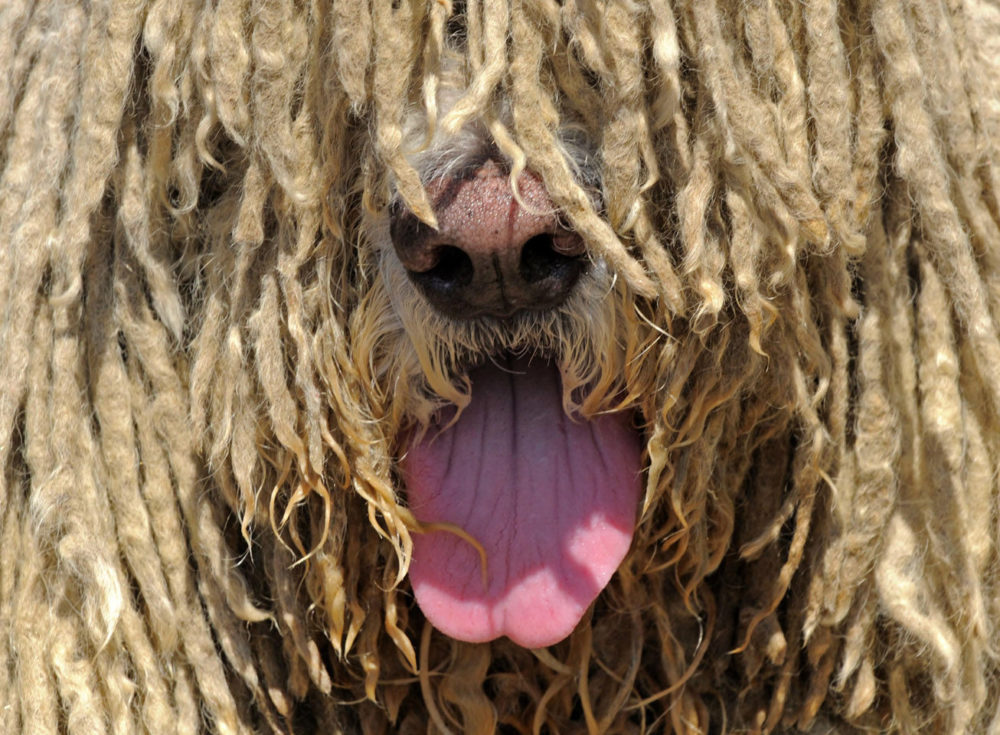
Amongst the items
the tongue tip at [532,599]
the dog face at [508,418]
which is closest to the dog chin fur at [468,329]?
the dog face at [508,418]

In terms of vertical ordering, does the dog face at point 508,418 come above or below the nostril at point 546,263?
below

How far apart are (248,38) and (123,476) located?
27.0 inches

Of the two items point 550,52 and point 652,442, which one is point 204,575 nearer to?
point 652,442

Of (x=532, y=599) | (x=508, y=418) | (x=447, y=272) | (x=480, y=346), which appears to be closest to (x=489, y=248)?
(x=447, y=272)

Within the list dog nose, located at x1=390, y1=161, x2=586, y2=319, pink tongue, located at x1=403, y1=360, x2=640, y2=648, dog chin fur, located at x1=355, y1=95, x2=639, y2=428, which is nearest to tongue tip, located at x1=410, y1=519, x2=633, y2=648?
pink tongue, located at x1=403, y1=360, x2=640, y2=648

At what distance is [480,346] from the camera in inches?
88.4

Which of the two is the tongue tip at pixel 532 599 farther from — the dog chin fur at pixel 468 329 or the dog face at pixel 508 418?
the dog chin fur at pixel 468 329

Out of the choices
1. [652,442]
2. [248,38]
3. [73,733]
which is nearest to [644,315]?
[652,442]

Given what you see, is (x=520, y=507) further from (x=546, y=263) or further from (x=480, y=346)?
(x=546, y=263)

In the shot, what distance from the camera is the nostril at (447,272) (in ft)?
6.96

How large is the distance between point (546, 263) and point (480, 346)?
0.17 metres

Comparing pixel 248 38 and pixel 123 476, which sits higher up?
pixel 248 38

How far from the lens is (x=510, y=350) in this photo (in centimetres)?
230

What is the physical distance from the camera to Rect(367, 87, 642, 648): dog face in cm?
213
